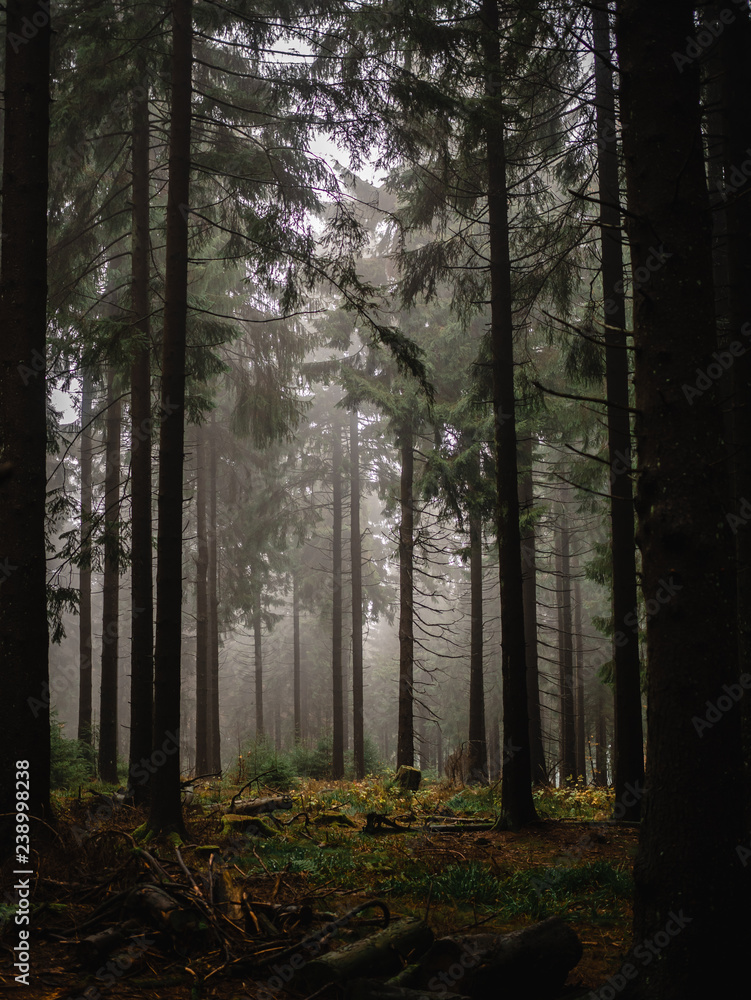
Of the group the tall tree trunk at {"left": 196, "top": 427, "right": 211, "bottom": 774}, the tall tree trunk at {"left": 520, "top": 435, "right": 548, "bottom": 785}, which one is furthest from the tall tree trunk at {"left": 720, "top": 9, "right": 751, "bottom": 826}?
the tall tree trunk at {"left": 196, "top": 427, "right": 211, "bottom": 774}

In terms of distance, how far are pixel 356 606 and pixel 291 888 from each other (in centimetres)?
1881

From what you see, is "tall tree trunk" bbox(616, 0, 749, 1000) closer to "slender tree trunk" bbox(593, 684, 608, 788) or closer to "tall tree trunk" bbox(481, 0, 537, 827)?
"tall tree trunk" bbox(481, 0, 537, 827)

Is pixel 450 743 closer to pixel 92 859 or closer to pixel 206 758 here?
pixel 206 758

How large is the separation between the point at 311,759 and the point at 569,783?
777 cm

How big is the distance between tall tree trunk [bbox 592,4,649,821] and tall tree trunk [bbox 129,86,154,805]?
660 cm

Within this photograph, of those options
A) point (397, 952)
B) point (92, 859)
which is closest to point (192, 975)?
point (397, 952)

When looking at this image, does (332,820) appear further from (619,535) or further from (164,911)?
(619,535)

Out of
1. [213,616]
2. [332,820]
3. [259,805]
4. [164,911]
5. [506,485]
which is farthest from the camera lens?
[213,616]

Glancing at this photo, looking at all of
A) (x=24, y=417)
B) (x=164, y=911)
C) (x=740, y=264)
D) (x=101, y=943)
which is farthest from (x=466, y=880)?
(x=740, y=264)

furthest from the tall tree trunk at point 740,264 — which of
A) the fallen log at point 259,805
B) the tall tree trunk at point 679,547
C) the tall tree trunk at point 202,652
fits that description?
the tall tree trunk at point 202,652

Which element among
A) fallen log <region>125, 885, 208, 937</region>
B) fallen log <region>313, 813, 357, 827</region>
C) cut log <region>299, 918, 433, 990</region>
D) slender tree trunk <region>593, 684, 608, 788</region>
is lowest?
slender tree trunk <region>593, 684, 608, 788</region>

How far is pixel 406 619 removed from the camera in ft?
58.7

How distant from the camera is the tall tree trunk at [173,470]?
293 inches

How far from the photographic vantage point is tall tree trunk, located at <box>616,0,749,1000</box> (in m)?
3.37
